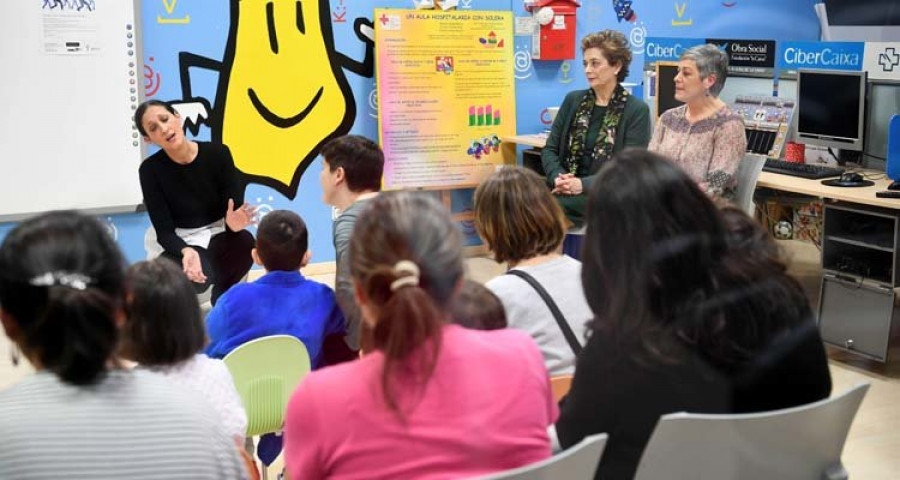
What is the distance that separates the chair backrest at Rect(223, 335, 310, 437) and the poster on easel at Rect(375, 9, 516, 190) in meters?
3.43

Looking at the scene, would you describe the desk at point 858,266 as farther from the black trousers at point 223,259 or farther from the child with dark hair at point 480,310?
the child with dark hair at point 480,310

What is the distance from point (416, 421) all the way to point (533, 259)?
3.41 feet

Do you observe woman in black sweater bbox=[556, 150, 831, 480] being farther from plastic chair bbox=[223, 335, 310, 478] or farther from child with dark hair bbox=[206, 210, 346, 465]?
child with dark hair bbox=[206, 210, 346, 465]

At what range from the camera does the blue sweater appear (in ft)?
8.32

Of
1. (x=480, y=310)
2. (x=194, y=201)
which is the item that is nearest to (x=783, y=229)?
(x=194, y=201)

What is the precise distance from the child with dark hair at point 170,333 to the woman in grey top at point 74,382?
1.53 feet

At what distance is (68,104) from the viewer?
5.04 meters

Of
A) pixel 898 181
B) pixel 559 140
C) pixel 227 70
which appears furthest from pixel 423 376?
pixel 227 70

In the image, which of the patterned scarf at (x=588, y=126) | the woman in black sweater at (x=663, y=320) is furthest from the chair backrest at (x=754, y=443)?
the patterned scarf at (x=588, y=126)

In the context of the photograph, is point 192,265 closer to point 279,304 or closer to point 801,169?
point 279,304

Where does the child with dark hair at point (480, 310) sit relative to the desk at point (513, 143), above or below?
below

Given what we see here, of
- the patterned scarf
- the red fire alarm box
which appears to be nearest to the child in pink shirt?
the patterned scarf

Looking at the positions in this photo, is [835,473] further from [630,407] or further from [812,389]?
[630,407]

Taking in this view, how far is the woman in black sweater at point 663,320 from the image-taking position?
163 centimetres
